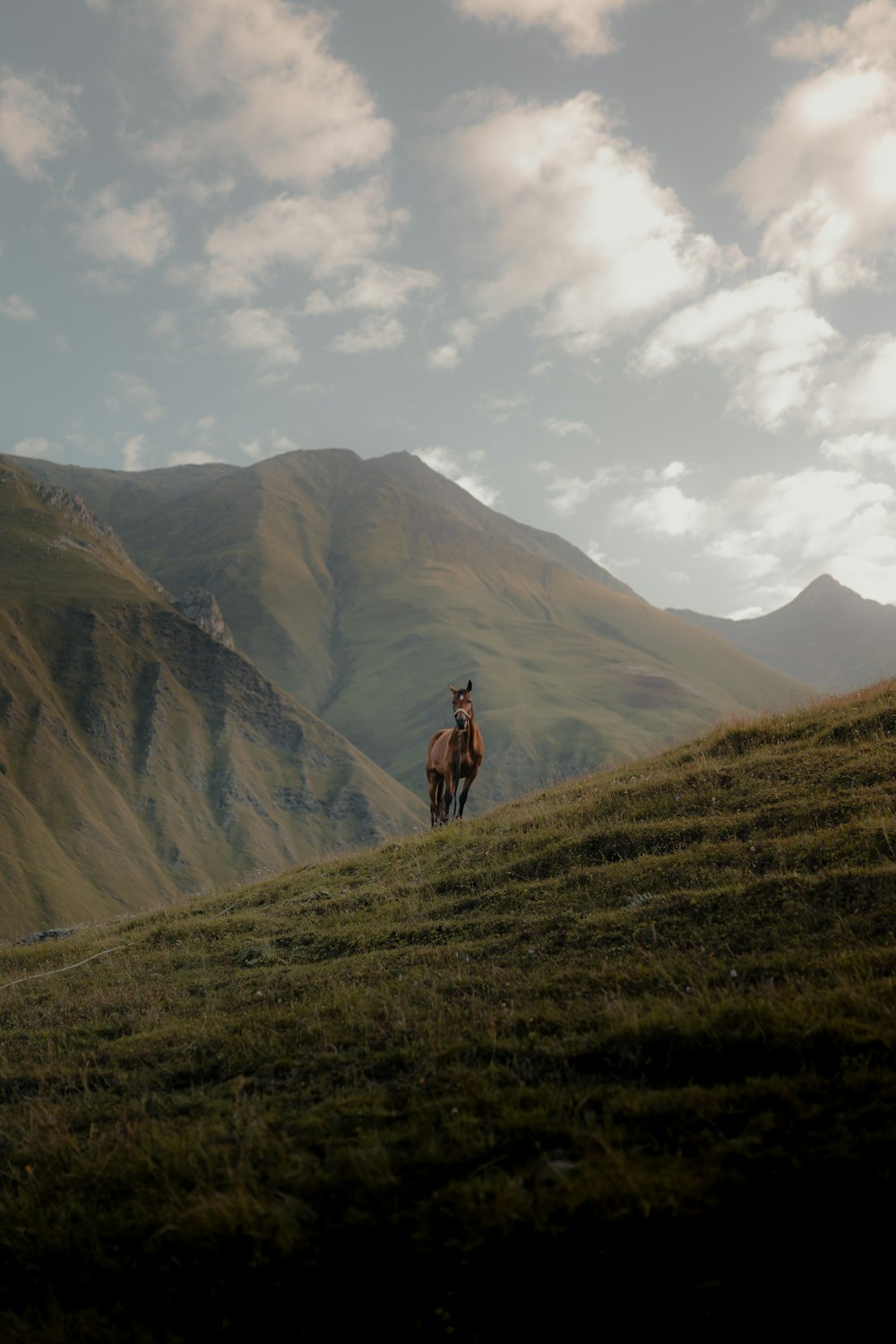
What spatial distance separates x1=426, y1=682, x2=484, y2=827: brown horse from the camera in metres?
23.3

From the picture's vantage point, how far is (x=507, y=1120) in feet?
19.3

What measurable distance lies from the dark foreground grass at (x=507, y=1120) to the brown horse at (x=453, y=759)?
430 inches

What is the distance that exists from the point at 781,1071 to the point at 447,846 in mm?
11749

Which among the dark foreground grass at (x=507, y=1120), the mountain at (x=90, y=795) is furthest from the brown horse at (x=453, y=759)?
the mountain at (x=90, y=795)

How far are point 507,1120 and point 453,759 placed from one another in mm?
17831

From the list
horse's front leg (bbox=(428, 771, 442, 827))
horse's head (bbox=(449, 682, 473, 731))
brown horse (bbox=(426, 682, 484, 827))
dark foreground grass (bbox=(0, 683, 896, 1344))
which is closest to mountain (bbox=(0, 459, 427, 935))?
horse's front leg (bbox=(428, 771, 442, 827))

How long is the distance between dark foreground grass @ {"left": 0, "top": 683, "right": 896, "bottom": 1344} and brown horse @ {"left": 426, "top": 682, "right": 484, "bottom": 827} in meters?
10.9

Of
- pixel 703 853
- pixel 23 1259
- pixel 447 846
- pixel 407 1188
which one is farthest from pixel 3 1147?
pixel 447 846

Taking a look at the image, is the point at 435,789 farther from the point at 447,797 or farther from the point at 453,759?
the point at 453,759

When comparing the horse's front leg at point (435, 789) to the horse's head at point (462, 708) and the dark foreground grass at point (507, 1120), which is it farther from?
the dark foreground grass at point (507, 1120)

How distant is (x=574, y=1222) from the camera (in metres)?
4.79

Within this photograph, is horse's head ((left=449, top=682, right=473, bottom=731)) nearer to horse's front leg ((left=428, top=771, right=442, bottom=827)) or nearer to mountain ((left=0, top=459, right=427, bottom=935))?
horse's front leg ((left=428, top=771, right=442, bottom=827))

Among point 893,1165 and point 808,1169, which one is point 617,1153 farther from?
point 893,1165

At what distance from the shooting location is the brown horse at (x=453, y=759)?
76.4 feet
